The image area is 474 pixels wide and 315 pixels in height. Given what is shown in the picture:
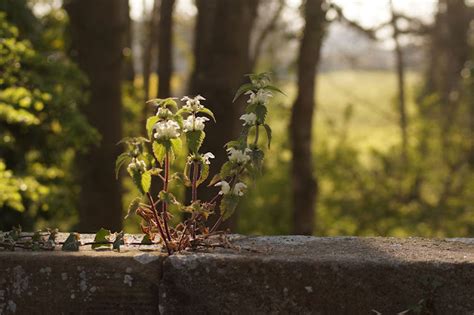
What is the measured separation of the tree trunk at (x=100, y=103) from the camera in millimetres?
11211

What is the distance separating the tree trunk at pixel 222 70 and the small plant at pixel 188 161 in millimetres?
5474

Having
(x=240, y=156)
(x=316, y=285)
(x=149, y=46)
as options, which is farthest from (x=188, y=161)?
(x=149, y=46)

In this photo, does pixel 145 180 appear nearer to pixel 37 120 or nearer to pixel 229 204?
pixel 229 204

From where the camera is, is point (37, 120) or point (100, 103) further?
point (100, 103)

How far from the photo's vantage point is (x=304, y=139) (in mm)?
13406

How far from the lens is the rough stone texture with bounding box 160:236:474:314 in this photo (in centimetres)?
291

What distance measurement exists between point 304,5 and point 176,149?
8.03 metres

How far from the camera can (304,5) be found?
428 inches

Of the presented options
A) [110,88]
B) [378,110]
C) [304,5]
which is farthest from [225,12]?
[378,110]

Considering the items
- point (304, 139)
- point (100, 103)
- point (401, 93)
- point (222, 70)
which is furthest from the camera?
point (401, 93)

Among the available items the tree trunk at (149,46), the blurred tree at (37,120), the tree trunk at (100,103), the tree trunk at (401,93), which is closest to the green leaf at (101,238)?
the blurred tree at (37,120)

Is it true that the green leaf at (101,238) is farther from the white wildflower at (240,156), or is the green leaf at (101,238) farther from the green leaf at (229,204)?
the white wildflower at (240,156)

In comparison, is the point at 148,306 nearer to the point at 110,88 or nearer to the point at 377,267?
the point at 377,267

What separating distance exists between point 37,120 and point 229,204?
17.6ft
